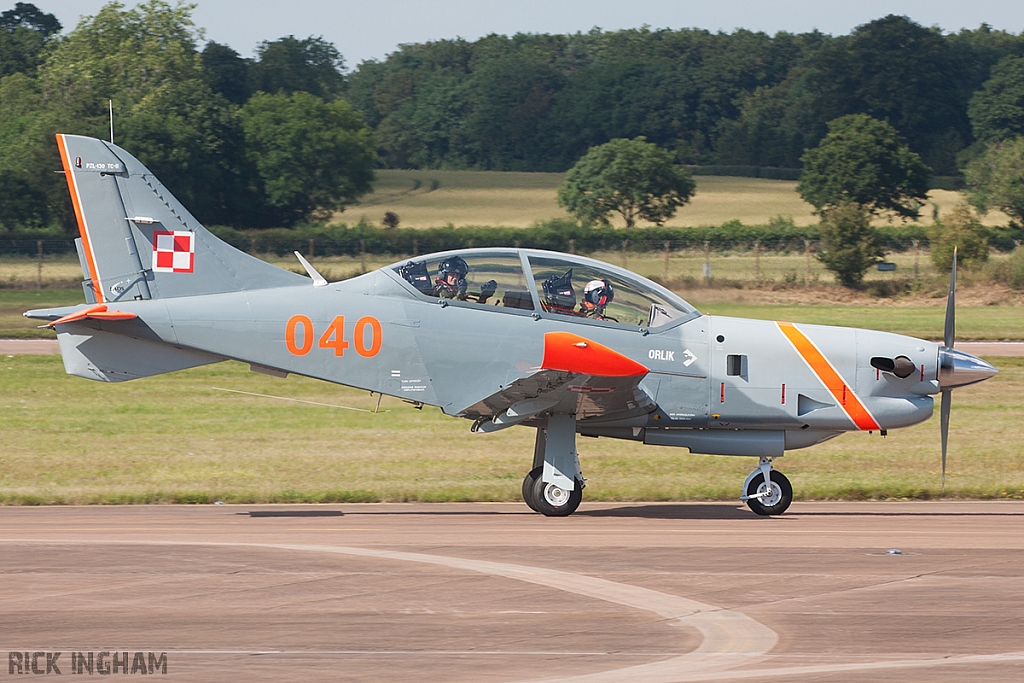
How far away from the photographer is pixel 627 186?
63000 mm

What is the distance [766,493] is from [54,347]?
21.6 m

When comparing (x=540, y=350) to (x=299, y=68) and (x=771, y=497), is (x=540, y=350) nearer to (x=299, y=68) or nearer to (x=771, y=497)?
(x=771, y=497)

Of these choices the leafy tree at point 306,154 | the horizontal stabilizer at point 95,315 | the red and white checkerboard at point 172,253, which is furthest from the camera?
the leafy tree at point 306,154

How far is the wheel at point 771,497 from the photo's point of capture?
12445mm

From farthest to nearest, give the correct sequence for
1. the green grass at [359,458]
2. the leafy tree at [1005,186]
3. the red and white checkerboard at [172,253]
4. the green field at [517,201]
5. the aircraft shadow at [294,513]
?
the green field at [517,201] < the leafy tree at [1005,186] < the green grass at [359,458] < the aircraft shadow at [294,513] < the red and white checkerboard at [172,253]

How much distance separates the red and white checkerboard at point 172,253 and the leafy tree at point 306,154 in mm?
51596

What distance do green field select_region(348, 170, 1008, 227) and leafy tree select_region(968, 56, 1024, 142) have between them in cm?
1683

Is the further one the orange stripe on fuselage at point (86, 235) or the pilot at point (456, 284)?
the orange stripe on fuselage at point (86, 235)

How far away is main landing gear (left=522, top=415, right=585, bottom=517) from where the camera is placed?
12.1 metres

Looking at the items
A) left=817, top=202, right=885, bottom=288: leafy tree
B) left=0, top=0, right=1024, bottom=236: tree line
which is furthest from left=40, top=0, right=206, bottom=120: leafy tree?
left=817, top=202, right=885, bottom=288: leafy tree

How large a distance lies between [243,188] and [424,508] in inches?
2048

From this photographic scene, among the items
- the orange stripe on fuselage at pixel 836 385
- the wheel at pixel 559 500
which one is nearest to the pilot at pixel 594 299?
the wheel at pixel 559 500

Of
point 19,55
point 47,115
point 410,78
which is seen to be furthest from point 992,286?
point 410,78

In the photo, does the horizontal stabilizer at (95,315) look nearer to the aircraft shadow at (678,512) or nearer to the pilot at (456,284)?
the pilot at (456,284)
